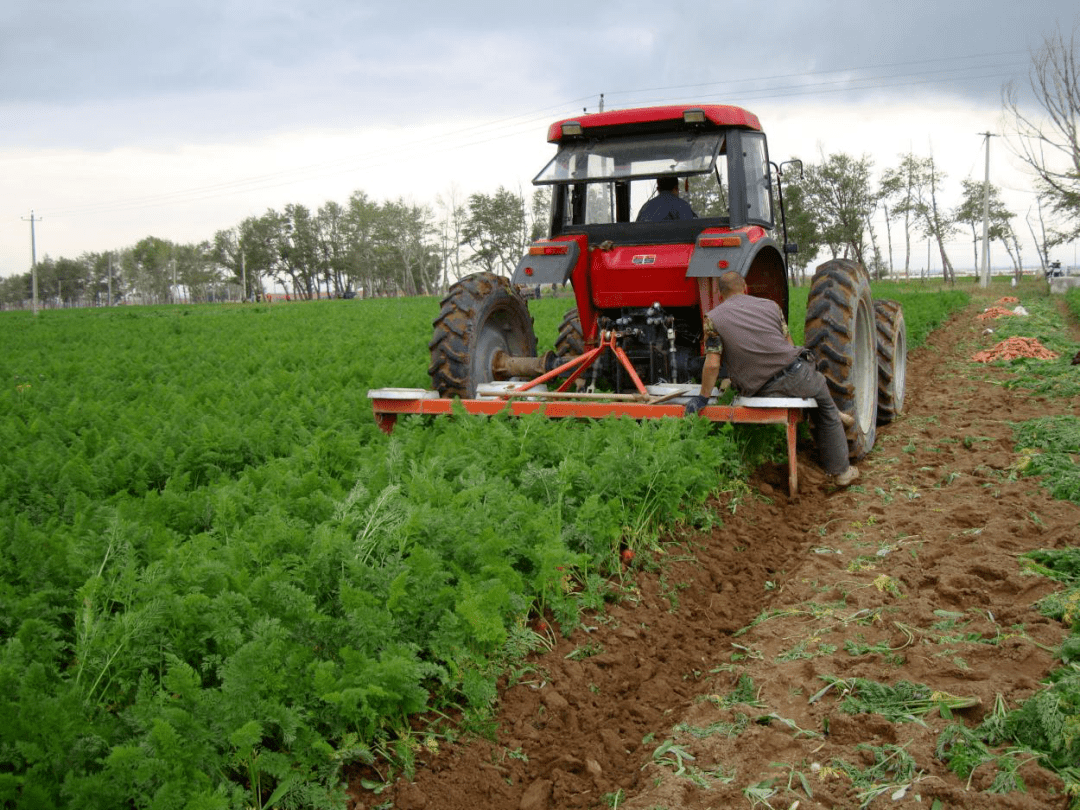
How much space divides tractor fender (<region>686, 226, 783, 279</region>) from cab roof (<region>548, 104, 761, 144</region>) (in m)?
0.91

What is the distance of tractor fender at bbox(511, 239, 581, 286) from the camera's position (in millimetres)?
6629

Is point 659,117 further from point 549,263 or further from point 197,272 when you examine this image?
point 197,272

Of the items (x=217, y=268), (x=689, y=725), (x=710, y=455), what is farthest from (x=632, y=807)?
(x=217, y=268)

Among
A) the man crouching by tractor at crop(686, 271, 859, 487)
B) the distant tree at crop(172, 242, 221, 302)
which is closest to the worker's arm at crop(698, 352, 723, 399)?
the man crouching by tractor at crop(686, 271, 859, 487)

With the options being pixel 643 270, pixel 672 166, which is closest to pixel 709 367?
pixel 643 270

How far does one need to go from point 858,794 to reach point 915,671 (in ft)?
2.92

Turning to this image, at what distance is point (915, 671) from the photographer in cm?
358

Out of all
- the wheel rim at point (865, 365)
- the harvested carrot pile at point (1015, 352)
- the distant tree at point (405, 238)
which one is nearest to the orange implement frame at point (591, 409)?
the wheel rim at point (865, 365)

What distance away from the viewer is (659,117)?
668cm

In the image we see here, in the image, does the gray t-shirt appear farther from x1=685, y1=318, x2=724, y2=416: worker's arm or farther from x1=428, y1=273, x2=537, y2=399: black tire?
x1=428, y1=273, x2=537, y2=399: black tire

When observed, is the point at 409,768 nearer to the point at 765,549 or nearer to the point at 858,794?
the point at 858,794

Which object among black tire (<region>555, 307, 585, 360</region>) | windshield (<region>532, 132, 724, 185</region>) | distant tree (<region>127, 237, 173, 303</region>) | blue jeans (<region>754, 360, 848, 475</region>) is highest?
distant tree (<region>127, 237, 173, 303</region>)

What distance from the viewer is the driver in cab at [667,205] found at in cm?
726

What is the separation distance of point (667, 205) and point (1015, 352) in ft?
27.6
